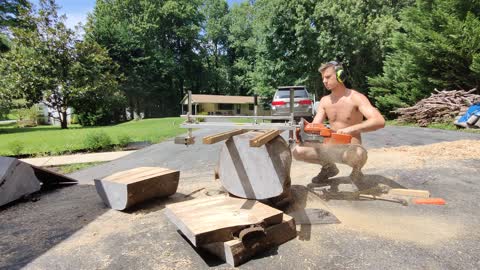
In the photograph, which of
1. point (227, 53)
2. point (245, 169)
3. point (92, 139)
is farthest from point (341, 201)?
point (227, 53)

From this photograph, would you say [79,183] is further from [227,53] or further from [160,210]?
[227,53]

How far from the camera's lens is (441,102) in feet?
44.9

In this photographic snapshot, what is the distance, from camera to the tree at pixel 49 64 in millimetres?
20109

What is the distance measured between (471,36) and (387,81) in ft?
19.4

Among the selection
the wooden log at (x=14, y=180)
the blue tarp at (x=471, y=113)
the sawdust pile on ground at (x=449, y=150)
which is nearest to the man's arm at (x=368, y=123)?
the sawdust pile on ground at (x=449, y=150)

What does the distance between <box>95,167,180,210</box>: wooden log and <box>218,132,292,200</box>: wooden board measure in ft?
3.12

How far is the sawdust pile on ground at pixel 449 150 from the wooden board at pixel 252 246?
4912 mm

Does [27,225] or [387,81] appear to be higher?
[387,81]

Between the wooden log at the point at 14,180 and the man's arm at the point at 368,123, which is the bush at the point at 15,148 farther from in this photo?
the man's arm at the point at 368,123

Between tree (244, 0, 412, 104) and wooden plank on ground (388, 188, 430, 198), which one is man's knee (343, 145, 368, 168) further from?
tree (244, 0, 412, 104)

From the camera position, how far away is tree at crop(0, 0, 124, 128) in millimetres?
20109

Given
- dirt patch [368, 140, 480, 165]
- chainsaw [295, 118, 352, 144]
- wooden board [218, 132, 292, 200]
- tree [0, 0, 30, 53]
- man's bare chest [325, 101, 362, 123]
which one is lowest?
dirt patch [368, 140, 480, 165]

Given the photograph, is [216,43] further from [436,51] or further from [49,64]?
[436,51]

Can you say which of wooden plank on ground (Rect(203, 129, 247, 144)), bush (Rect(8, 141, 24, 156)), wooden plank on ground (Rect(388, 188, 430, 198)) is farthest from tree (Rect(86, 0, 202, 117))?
wooden plank on ground (Rect(388, 188, 430, 198))
